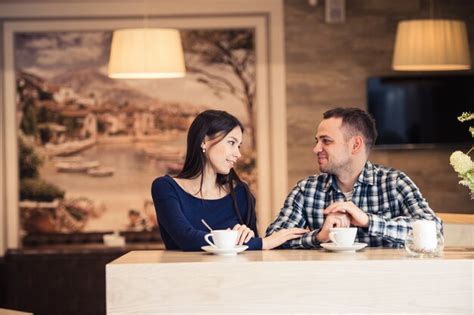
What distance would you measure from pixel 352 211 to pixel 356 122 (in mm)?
591

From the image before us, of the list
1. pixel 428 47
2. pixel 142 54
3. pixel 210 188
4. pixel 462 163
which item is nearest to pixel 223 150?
pixel 210 188

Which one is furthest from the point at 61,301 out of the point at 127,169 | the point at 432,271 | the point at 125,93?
the point at 432,271

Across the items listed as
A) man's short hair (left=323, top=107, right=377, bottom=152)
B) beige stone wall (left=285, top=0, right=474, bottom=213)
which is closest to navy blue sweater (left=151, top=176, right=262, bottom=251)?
man's short hair (left=323, top=107, right=377, bottom=152)

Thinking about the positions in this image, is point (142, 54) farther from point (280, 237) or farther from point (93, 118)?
point (280, 237)

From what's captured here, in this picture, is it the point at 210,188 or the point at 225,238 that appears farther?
the point at 210,188

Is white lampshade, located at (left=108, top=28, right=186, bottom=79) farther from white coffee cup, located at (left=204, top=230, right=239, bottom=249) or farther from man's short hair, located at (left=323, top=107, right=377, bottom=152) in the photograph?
white coffee cup, located at (left=204, top=230, right=239, bottom=249)

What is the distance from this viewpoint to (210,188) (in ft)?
13.1

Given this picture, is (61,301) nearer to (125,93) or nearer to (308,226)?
(125,93)

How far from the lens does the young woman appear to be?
3.80 m

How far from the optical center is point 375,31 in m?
8.41

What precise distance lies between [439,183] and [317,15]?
1.83 m

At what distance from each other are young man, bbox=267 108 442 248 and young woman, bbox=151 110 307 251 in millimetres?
171

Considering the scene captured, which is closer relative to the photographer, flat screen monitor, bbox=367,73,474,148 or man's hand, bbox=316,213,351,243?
man's hand, bbox=316,213,351,243

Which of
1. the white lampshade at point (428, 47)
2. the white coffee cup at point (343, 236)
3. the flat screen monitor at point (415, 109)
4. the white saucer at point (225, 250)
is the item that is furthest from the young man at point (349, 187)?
the flat screen monitor at point (415, 109)
